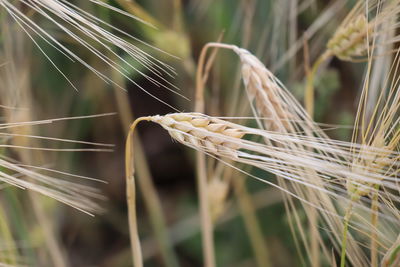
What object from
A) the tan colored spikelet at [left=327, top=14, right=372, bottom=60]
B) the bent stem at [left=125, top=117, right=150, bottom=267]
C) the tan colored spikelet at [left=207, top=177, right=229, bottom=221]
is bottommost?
the tan colored spikelet at [left=207, top=177, right=229, bottom=221]

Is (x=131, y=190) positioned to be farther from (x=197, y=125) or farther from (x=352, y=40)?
(x=352, y=40)

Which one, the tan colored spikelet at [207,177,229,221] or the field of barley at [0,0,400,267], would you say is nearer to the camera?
the field of barley at [0,0,400,267]

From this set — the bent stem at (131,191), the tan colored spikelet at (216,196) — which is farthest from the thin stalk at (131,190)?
the tan colored spikelet at (216,196)

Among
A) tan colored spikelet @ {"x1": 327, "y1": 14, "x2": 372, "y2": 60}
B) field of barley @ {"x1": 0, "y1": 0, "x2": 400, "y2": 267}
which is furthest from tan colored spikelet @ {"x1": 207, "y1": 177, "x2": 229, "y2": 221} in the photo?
tan colored spikelet @ {"x1": 327, "y1": 14, "x2": 372, "y2": 60}

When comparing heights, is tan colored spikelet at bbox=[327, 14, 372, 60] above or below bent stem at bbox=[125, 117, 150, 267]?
above

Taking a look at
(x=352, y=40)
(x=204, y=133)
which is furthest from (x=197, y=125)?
(x=352, y=40)

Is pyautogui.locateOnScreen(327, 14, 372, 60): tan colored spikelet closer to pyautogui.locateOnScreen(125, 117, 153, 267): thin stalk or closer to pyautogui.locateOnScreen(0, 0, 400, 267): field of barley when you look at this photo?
pyautogui.locateOnScreen(0, 0, 400, 267): field of barley

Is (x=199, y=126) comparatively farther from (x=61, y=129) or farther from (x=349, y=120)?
(x=61, y=129)
